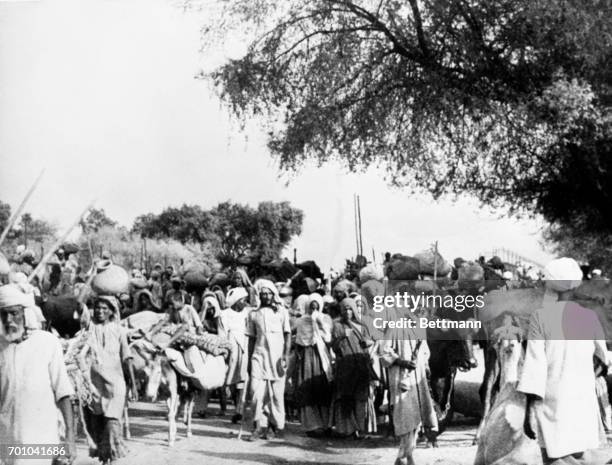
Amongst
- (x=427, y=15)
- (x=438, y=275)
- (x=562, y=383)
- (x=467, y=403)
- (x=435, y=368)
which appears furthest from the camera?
(x=427, y=15)

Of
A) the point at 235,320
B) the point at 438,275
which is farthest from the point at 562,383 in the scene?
the point at 235,320

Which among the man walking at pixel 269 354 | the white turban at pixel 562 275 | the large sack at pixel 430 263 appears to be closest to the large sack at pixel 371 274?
the large sack at pixel 430 263

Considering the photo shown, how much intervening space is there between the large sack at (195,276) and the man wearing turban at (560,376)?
33.2ft

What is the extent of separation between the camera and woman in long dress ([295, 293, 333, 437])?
1112cm

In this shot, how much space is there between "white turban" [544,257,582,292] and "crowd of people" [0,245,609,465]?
1cm

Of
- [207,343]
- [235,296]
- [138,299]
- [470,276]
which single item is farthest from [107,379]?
[138,299]

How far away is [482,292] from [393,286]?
1.28 meters

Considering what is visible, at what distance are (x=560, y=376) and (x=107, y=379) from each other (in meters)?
4.25

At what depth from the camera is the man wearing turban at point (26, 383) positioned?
5.46m

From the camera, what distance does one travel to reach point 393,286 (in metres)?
10.5

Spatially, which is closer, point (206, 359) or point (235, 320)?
point (206, 359)

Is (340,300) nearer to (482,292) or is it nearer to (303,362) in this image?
(303,362)

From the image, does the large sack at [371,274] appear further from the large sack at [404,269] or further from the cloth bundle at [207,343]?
the cloth bundle at [207,343]

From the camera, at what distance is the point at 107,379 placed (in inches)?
343
